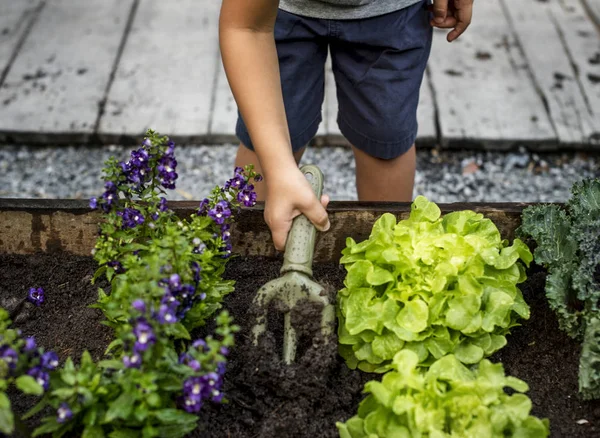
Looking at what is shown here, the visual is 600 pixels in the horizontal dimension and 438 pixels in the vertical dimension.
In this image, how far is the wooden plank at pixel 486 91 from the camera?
9.82 feet

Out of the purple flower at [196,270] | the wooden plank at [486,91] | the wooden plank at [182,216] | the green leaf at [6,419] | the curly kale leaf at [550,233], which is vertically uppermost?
the purple flower at [196,270]

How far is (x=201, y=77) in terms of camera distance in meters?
3.30

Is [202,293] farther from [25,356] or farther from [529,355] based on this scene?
[529,355]

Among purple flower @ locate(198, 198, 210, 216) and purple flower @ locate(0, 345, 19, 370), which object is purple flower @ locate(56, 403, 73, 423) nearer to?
purple flower @ locate(0, 345, 19, 370)

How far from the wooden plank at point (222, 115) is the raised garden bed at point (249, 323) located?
1335 mm

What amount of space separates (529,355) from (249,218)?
69 cm

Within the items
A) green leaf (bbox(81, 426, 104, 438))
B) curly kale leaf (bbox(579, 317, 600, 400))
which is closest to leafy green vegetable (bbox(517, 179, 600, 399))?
curly kale leaf (bbox(579, 317, 600, 400))

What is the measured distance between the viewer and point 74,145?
3.04 meters

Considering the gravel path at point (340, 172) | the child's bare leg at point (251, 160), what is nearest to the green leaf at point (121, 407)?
the child's bare leg at point (251, 160)

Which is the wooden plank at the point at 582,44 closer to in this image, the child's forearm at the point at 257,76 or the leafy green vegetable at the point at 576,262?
the leafy green vegetable at the point at 576,262

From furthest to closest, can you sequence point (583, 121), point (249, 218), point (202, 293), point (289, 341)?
point (583, 121), point (249, 218), point (289, 341), point (202, 293)

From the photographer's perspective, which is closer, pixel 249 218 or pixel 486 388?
pixel 486 388

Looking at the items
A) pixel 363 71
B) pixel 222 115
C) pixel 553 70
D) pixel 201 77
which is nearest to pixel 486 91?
pixel 553 70

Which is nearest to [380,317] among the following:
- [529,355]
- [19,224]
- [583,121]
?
[529,355]
